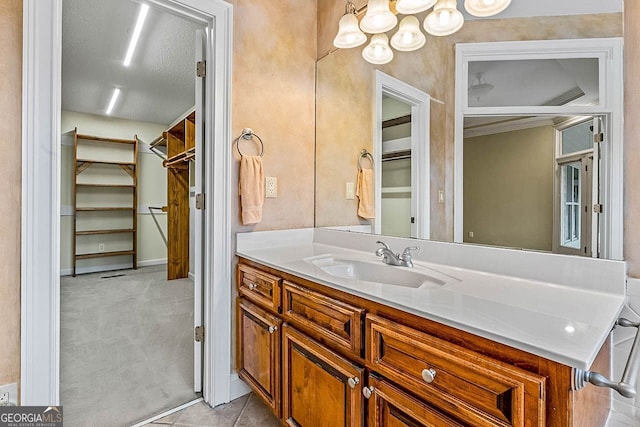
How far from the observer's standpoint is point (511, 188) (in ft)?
4.00

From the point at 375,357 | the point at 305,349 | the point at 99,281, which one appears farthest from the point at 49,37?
the point at 99,281

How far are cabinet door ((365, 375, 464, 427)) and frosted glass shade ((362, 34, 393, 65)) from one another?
1562mm

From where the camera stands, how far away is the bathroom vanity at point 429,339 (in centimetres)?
65

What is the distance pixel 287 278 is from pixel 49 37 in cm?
133

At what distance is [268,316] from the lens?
1447mm

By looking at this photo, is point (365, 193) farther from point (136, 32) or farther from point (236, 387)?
point (136, 32)

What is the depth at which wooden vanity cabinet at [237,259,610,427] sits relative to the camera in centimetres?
65

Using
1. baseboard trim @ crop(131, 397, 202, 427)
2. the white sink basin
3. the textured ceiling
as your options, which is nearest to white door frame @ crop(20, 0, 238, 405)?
baseboard trim @ crop(131, 397, 202, 427)

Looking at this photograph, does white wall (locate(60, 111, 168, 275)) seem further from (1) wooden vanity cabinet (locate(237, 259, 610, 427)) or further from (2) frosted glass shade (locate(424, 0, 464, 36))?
(2) frosted glass shade (locate(424, 0, 464, 36))

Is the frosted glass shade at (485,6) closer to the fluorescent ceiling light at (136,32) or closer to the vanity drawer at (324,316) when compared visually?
the vanity drawer at (324,316)

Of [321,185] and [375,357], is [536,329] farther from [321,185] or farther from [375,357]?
[321,185]

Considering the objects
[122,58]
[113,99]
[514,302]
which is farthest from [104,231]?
[514,302]

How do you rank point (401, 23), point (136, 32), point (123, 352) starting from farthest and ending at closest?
point (136, 32)
point (123, 352)
point (401, 23)

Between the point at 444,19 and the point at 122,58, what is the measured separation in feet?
9.37
